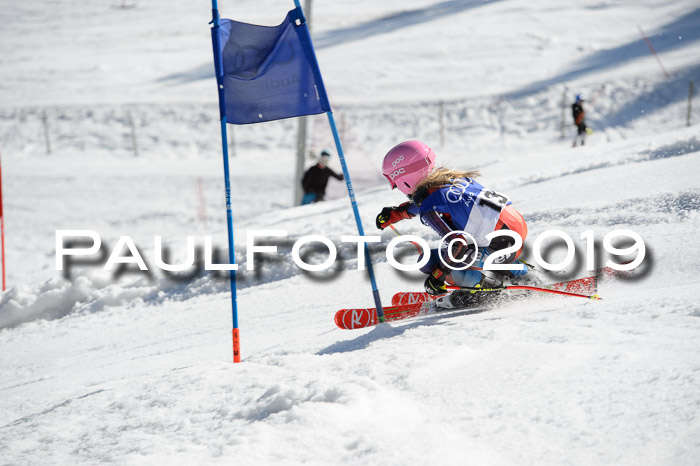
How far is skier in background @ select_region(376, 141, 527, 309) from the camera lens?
4.35m

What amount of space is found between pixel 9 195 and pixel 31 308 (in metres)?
12.0

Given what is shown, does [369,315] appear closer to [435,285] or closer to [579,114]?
[435,285]

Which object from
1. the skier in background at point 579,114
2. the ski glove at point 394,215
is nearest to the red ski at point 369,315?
the ski glove at point 394,215

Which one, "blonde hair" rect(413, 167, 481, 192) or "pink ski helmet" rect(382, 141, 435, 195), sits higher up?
"pink ski helmet" rect(382, 141, 435, 195)

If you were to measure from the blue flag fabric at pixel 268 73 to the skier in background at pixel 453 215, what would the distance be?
736 millimetres

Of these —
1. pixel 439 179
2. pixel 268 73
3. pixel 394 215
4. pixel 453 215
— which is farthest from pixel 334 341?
pixel 268 73

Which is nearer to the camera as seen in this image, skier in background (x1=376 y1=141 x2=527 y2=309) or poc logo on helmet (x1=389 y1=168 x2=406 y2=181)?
skier in background (x1=376 y1=141 x2=527 y2=309)

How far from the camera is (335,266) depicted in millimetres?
6836

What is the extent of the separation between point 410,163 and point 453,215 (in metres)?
0.49

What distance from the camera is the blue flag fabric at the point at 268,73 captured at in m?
4.58

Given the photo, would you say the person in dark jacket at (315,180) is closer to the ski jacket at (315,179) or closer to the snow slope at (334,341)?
the ski jacket at (315,179)

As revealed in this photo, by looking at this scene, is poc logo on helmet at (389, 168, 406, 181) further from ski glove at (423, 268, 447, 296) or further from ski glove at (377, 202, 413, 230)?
ski glove at (423, 268, 447, 296)

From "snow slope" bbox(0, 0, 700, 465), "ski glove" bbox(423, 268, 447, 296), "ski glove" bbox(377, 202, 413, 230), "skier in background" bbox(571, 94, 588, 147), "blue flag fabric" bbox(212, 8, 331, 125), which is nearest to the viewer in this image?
"snow slope" bbox(0, 0, 700, 465)

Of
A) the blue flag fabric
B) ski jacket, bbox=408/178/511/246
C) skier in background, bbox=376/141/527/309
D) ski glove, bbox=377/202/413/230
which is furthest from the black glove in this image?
the blue flag fabric
